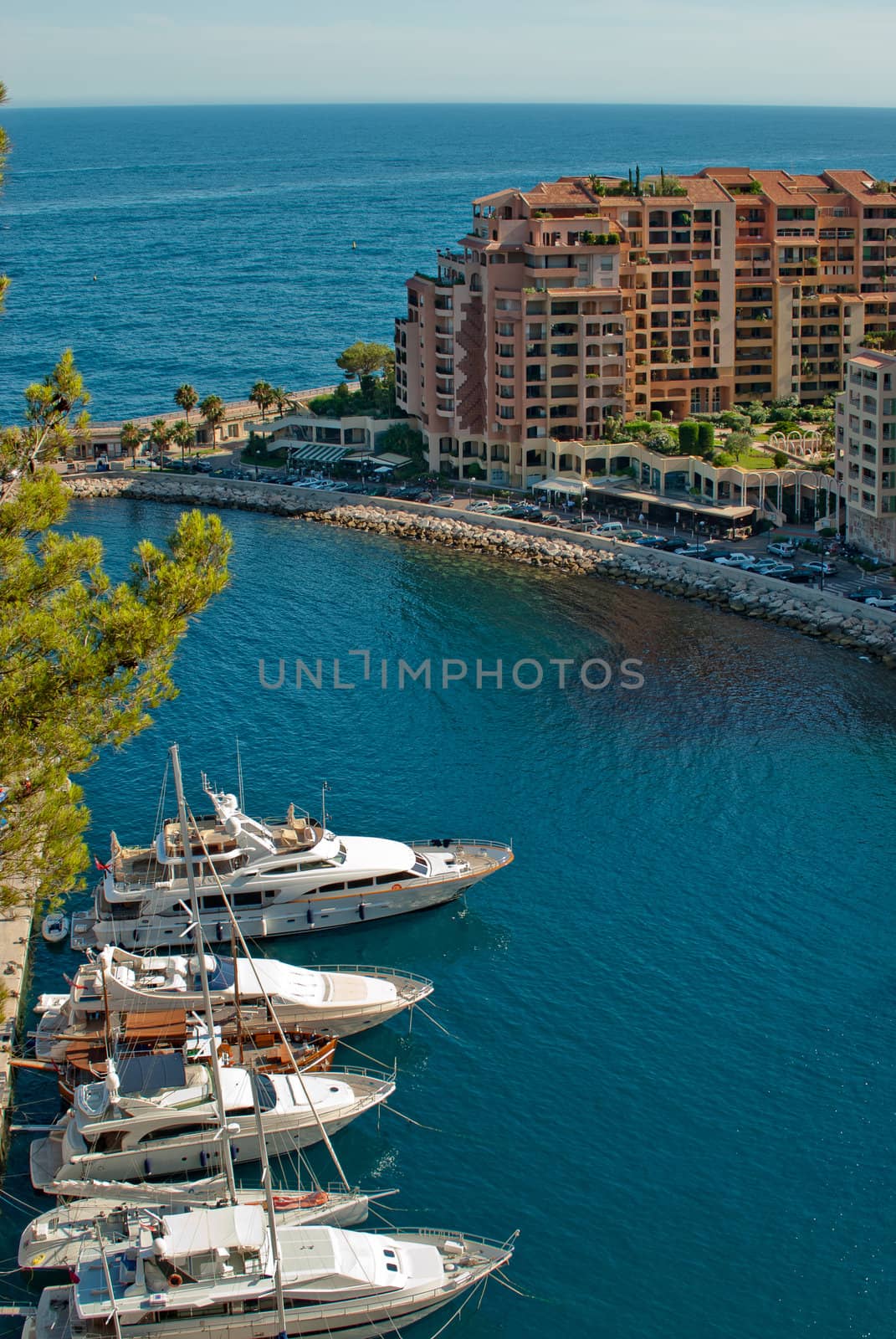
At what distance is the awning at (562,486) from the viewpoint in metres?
92.6

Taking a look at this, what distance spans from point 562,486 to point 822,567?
19170mm

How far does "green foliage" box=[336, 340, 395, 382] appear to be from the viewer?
115000 mm

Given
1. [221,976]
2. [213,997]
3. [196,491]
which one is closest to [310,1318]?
[213,997]

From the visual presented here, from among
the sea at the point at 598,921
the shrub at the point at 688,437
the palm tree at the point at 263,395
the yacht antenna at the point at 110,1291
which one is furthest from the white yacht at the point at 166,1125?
the palm tree at the point at 263,395

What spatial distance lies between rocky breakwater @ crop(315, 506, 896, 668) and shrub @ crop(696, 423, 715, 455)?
998 centimetres

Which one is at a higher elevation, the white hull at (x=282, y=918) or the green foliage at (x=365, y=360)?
the green foliage at (x=365, y=360)

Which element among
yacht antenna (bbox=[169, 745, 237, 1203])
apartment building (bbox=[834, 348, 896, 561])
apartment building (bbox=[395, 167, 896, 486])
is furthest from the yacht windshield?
apartment building (bbox=[395, 167, 896, 486])

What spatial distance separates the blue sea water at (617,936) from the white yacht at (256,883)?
0.95 meters

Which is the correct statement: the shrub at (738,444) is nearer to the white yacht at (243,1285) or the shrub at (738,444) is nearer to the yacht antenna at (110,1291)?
the white yacht at (243,1285)

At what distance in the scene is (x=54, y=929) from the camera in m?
48.1

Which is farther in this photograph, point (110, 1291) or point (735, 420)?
point (735, 420)

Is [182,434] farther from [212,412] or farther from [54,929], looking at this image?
[54,929]

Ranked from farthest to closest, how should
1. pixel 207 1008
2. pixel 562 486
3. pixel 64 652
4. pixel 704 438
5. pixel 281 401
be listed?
pixel 281 401 → pixel 562 486 → pixel 704 438 → pixel 207 1008 → pixel 64 652

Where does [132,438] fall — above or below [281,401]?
below
